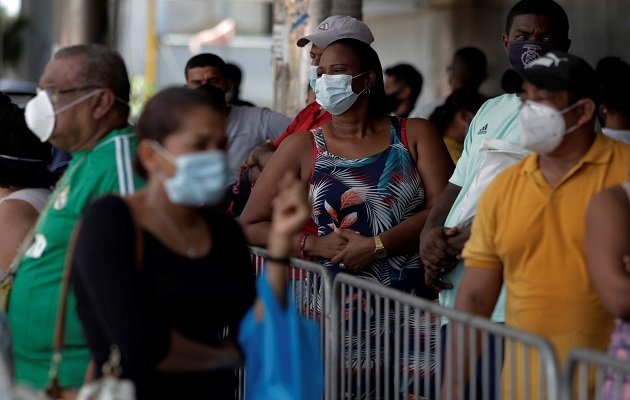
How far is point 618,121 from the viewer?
25.6ft

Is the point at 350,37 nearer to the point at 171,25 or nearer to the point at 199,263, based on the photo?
the point at 199,263

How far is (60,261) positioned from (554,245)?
1712 mm

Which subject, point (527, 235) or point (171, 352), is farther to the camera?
point (527, 235)

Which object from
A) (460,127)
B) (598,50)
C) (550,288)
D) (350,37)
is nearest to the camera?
(550,288)

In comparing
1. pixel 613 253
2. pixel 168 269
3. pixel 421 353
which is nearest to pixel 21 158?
pixel 421 353

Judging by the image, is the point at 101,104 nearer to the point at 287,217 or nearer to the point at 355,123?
the point at 287,217

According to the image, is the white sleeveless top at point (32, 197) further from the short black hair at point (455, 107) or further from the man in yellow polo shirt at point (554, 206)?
the short black hair at point (455, 107)

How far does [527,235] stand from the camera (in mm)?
4520

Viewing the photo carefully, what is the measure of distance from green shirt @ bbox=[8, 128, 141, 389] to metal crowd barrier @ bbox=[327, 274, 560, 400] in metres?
1.13

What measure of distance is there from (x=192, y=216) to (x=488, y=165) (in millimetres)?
1810

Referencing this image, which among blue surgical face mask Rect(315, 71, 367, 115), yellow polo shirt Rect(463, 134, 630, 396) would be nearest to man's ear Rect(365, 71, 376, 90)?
blue surgical face mask Rect(315, 71, 367, 115)

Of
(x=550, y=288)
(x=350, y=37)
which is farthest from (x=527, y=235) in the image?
(x=350, y=37)

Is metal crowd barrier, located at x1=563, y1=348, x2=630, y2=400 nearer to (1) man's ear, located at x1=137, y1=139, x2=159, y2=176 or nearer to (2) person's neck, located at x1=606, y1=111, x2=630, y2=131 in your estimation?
(1) man's ear, located at x1=137, y1=139, x2=159, y2=176

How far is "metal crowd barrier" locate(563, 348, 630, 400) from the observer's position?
3598mm
